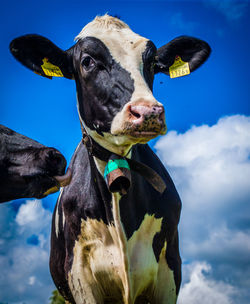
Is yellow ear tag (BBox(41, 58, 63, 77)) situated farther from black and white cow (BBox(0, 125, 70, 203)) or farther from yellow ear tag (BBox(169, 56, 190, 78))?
black and white cow (BBox(0, 125, 70, 203))

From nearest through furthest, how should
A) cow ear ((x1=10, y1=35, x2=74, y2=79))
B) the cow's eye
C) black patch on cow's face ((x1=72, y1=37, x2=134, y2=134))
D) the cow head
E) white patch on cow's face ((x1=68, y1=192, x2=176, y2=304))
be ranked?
the cow head → black patch on cow's face ((x1=72, y1=37, x2=134, y2=134)) → the cow's eye → white patch on cow's face ((x1=68, y1=192, x2=176, y2=304)) → cow ear ((x1=10, y1=35, x2=74, y2=79))

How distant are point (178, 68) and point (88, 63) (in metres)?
1.33

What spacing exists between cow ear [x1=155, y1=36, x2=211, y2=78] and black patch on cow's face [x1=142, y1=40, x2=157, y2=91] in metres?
0.55

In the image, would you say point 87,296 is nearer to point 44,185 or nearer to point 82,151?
point 82,151

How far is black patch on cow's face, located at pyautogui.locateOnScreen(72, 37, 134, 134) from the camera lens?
15.3 ft

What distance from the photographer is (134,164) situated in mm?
5152

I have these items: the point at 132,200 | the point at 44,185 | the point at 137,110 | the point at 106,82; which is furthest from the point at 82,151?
the point at 44,185

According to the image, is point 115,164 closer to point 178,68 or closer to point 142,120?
point 142,120

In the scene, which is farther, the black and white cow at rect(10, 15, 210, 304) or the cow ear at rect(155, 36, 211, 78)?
the cow ear at rect(155, 36, 211, 78)

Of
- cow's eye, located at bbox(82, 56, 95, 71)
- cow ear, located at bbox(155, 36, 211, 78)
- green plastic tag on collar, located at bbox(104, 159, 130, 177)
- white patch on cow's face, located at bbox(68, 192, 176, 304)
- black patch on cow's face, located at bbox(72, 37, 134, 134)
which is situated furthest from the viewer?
cow ear, located at bbox(155, 36, 211, 78)

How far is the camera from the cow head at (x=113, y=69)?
4363mm

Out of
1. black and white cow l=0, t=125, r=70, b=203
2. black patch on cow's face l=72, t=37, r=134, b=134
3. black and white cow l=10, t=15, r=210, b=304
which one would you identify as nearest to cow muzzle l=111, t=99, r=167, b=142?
black patch on cow's face l=72, t=37, r=134, b=134

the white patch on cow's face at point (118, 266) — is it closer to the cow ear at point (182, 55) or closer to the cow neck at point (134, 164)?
the cow neck at point (134, 164)

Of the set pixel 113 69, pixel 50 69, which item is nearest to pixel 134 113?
pixel 113 69
